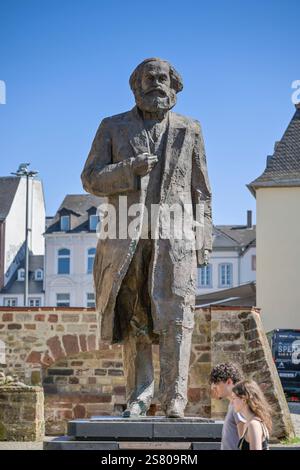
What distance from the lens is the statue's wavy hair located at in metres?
8.30

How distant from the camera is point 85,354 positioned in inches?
775

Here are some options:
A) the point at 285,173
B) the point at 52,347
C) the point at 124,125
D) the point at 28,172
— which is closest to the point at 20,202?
the point at 28,172

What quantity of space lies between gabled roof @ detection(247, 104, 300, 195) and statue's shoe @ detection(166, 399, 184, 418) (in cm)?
3334

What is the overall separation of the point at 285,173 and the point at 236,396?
3540 centimetres

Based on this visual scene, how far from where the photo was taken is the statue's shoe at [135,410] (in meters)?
7.72

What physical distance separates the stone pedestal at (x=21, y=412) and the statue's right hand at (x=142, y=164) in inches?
356

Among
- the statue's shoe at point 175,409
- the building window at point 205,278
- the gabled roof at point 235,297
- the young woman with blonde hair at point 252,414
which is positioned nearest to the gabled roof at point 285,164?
the gabled roof at point 235,297

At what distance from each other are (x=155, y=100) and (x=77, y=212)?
64.6 m

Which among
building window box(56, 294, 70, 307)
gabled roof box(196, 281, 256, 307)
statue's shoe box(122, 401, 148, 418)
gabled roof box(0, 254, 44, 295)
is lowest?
statue's shoe box(122, 401, 148, 418)

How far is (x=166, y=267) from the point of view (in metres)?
8.00

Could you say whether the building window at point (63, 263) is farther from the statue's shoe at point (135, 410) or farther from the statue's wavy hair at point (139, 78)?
the statue's shoe at point (135, 410)

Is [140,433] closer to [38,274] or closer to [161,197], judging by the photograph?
[161,197]

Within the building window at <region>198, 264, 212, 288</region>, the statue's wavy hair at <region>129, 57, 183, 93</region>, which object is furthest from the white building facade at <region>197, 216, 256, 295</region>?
the statue's wavy hair at <region>129, 57, 183, 93</region>

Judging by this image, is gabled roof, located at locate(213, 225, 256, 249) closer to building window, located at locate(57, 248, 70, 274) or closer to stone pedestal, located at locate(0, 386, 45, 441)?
building window, located at locate(57, 248, 70, 274)
